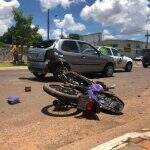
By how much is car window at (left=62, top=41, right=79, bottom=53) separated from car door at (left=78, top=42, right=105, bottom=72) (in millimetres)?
340

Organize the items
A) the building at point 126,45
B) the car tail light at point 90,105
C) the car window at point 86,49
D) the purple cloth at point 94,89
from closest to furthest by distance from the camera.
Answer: the car tail light at point 90,105, the purple cloth at point 94,89, the car window at point 86,49, the building at point 126,45

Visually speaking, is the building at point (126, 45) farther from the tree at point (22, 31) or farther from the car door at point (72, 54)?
the car door at point (72, 54)

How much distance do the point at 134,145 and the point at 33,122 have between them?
2.47m

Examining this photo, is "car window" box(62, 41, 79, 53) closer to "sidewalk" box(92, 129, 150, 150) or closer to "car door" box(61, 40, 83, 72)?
"car door" box(61, 40, 83, 72)

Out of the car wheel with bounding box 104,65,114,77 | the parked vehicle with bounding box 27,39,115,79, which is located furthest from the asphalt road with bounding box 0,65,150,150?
the car wheel with bounding box 104,65,114,77

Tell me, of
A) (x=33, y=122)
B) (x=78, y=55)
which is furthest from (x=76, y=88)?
(x=78, y=55)

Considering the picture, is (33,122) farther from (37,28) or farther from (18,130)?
(37,28)

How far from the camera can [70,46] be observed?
58.0 feet

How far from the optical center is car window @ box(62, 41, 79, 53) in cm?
1731

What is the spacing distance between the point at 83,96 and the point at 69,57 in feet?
26.1

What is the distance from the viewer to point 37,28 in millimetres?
37000

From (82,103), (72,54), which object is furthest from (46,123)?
(72,54)

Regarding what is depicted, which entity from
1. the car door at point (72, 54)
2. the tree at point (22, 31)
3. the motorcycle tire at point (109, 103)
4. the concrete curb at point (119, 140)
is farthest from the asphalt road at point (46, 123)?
the tree at point (22, 31)

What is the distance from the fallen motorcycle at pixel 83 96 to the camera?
9.40 metres
